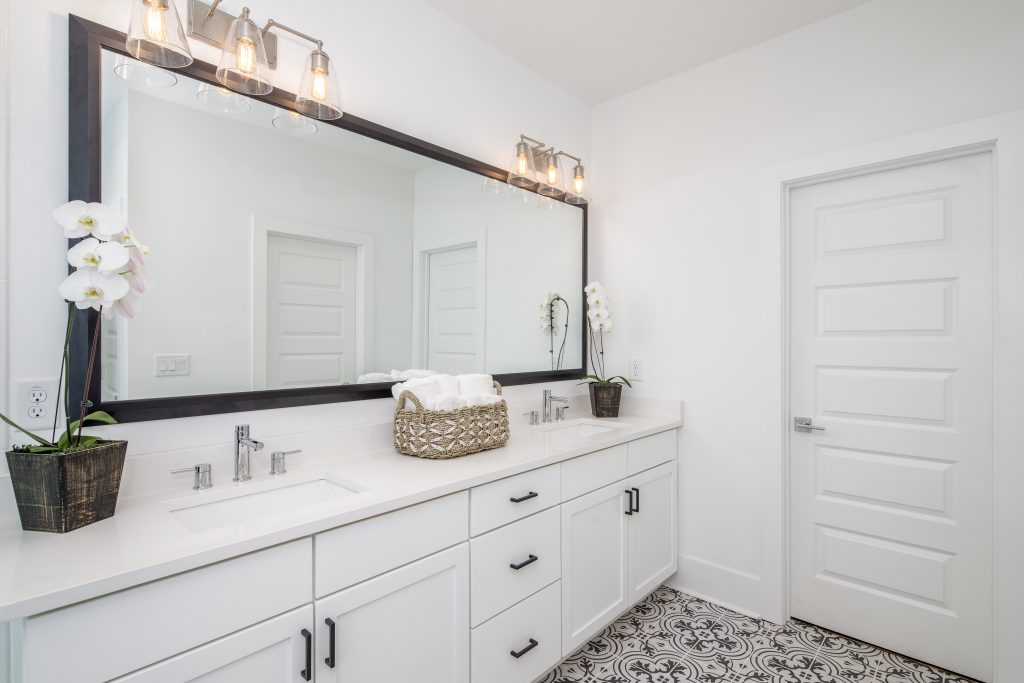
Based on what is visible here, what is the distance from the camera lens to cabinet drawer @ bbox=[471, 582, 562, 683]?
156cm

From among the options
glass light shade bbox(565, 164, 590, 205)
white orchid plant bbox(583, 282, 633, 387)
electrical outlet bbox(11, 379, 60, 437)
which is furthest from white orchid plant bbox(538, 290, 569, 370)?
electrical outlet bbox(11, 379, 60, 437)

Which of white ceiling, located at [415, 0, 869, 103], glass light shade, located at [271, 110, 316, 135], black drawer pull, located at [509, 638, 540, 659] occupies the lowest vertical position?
black drawer pull, located at [509, 638, 540, 659]

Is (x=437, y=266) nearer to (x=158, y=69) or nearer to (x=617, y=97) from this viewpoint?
(x=158, y=69)

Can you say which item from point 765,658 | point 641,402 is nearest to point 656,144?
point 641,402

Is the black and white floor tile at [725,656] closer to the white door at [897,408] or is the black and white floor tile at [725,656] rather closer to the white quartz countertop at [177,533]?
the white door at [897,408]

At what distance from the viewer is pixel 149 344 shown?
137 centimetres

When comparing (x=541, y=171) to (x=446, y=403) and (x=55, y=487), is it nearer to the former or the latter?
(x=446, y=403)

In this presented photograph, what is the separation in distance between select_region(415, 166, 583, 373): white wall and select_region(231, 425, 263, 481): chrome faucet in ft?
3.10

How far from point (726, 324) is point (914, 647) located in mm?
1485

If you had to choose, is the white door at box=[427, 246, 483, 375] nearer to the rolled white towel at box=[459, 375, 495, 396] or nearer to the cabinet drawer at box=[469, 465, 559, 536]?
the rolled white towel at box=[459, 375, 495, 396]

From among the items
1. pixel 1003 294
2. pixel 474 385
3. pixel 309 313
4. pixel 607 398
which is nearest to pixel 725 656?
pixel 607 398

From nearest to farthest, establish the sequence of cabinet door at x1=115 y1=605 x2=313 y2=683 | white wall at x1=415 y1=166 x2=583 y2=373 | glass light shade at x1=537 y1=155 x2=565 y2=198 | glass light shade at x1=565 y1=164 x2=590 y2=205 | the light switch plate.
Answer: cabinet door at x1=115 y1=605 x2=313 y2=683
the light switch plate
white wall at x1=415 y1=166 x2=583 y2=373
glass light shade at x1=537 y1=155 x2=565 y2=198
glass light shade at x1=565 y1=164 x2=590 y2=205

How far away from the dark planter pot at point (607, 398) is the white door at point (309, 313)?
134 centimetres

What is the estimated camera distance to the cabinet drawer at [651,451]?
7.42 feet
